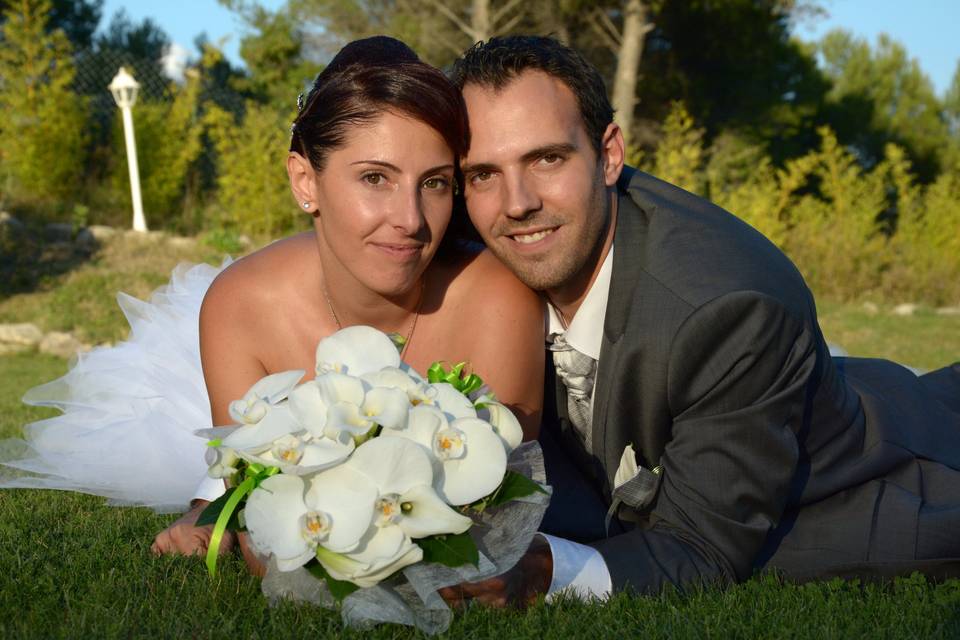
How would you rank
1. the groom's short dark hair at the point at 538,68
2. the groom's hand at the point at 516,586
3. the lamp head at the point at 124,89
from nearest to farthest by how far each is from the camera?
the groom's hand at the point at 516,586 → the groom's short dark hair at the point at 538,68 → the lamp head at the point at 124,89

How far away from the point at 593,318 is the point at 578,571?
0.96 metres

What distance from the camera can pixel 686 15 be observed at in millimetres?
19625

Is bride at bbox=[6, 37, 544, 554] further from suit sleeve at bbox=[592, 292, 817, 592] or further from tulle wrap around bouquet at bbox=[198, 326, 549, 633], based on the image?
tulle wrap around bouquet at bbox=[198, 326, 549, 633]

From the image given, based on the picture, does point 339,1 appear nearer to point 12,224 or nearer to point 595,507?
point 12,224

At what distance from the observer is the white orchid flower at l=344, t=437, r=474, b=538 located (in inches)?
84.7

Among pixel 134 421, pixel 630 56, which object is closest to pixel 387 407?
pixel 134 421

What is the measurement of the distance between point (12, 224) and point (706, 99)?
45.7 feet

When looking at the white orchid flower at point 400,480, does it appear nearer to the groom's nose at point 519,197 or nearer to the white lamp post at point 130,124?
the groom's nose at point 519,197

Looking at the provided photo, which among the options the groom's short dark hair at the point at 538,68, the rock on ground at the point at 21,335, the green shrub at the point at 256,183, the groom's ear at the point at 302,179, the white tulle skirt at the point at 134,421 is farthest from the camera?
the green shrub at the point at 256,183

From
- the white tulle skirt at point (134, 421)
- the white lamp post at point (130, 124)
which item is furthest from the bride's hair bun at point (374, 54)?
the white lamp post at point (130, 124)

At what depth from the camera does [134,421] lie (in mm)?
4691

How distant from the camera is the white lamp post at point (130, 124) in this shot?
44.5 feet

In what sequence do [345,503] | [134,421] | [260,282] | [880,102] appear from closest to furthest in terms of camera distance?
[345,503] → [260,282] → [134,421] → [880,102]

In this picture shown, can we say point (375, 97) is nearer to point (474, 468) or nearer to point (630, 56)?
point (474, 468)
